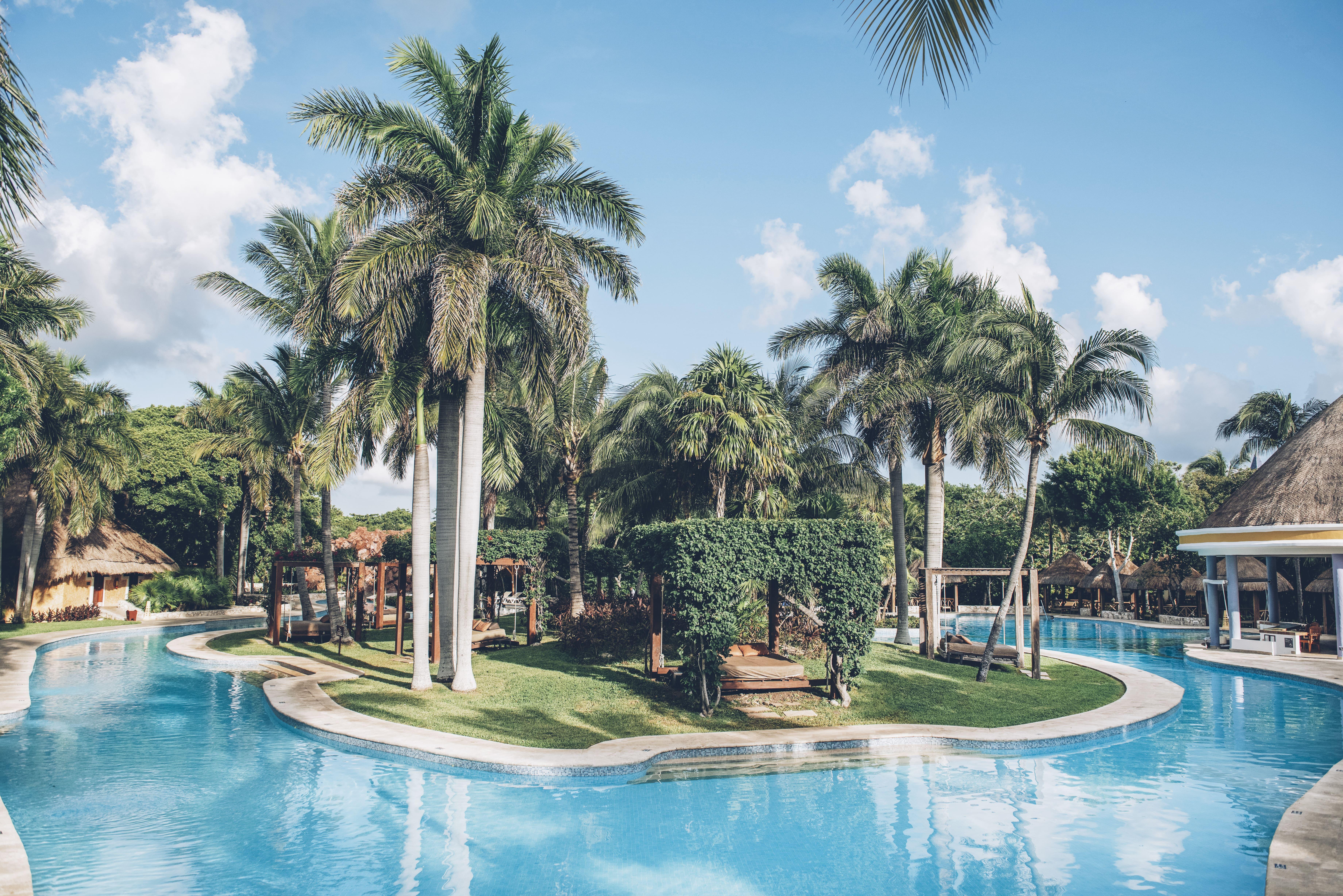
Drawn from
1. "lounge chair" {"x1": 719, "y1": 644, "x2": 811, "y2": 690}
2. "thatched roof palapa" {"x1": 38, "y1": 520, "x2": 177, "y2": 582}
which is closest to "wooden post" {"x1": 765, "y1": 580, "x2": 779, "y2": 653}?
"lounge chair" {"x1": 719, "y1": 644, "x2": 811, "y2": 690}

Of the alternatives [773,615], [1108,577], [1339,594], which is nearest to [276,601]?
[773,615]

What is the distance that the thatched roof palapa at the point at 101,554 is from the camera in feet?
118

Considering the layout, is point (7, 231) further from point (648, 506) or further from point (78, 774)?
point (648, 506)

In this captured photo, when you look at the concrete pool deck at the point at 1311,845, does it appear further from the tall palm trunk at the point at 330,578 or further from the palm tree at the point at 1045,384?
the tall palm trunk at the point at 330,578

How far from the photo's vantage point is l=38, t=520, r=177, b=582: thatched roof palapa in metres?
36.0

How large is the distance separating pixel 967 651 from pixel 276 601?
20546mm

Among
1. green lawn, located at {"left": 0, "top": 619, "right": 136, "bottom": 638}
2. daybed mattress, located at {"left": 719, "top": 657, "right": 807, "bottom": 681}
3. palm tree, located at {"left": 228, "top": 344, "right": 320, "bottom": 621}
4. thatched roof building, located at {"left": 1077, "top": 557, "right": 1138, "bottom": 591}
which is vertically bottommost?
green lawn, located at {"left": 0, "top": 619, "right": 136, "bottom": 638}

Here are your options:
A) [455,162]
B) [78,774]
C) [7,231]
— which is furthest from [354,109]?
Answer: [78,774]

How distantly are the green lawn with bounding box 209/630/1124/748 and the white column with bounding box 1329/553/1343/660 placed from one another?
884 centimetres

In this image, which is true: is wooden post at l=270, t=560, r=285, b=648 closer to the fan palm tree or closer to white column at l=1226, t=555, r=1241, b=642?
the fan palm tree

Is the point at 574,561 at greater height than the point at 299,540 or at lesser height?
lesser

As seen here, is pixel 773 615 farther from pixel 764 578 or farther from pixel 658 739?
pixel 658 739

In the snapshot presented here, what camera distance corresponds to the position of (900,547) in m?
26.3

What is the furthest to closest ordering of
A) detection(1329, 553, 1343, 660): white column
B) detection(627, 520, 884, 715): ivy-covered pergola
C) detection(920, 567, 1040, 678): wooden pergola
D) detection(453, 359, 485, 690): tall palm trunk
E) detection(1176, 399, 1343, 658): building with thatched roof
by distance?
detection(1176, 399, 1343, 658): building with thatched roof → detection(1329, 553, 1343, 660): white column → detection(920, 567, 1040, 678): wooden pergola → detection(453, 359, 485, 690): tall palm trunk → detection(627, 520, 884, 715): ivy-covered pergola
